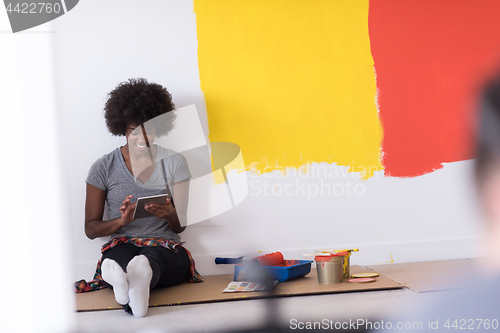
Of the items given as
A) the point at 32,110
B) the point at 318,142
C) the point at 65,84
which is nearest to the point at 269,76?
the point at 318,142

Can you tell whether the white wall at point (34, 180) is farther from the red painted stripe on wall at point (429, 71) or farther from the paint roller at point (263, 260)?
the red painted stripe on wall at point (429, 71)

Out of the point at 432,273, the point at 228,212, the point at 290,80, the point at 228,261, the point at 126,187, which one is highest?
the point at 290,80

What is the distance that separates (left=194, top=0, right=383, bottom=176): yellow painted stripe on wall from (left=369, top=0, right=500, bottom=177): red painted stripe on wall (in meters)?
0.10

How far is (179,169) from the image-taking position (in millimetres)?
2170

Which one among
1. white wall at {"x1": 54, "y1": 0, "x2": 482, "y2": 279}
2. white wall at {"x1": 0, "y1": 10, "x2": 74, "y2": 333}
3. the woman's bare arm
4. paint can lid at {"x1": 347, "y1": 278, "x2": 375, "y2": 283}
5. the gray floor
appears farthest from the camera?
white wall at {"x1": 54, "y1": 0, "x2": 482, "y2": 279}

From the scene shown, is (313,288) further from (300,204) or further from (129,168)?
(129,168)

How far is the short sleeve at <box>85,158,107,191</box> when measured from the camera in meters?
2.09

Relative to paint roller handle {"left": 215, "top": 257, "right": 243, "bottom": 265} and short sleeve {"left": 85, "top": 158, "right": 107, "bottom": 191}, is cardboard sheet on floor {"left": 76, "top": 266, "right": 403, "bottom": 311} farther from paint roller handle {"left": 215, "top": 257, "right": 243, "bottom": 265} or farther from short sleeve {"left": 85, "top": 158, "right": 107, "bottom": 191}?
short sleeve {"left": 85, "top": 158, "right": 107, "bottom": 191}

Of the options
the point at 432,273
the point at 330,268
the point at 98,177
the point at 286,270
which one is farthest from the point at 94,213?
the point at 432,273

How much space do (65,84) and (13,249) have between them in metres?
0.93

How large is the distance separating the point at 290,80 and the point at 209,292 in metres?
1.19

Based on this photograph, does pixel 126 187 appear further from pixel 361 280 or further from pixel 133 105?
pixel 361 280

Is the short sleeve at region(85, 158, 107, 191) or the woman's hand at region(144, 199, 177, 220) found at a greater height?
the short sleeve at region(85, 158, 107, 191)

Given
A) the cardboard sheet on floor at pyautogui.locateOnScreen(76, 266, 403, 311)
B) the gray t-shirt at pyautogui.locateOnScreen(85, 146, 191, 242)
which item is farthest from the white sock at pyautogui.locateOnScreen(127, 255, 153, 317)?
the gray t-shirt at pyautogui.locateOnScreen(85, 146, 191, 242)
